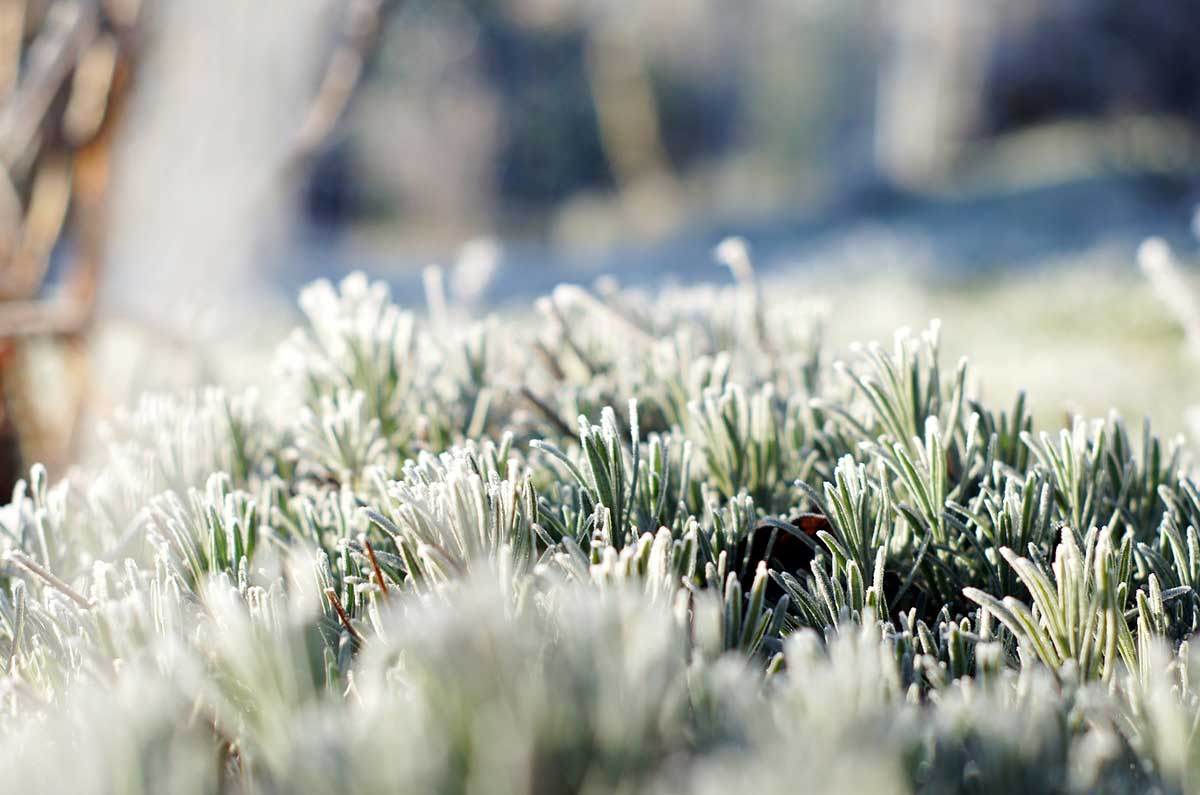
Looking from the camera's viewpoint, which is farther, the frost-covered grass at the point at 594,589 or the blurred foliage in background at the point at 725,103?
the blurred foliage in background at the point at 725,103

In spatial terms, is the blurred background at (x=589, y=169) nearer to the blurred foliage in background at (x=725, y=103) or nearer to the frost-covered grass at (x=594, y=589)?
the blurred foliage in background at (x=725, y=103)

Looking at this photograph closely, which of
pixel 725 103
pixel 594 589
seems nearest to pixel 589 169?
pixel 725 103

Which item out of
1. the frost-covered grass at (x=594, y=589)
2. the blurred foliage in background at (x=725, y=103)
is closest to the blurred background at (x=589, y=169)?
the blurred foliage in background at (x=725, y=103)

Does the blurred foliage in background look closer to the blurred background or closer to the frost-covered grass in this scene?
the blurred background

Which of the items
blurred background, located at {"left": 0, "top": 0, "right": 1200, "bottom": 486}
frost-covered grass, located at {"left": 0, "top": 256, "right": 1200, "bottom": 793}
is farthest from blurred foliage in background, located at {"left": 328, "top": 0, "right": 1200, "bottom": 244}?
frost-covered grass, located at {"left": 0, "top": 256, "right": 1200, "bottom": 793}

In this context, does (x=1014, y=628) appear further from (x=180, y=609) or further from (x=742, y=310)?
(x=742, y=310)

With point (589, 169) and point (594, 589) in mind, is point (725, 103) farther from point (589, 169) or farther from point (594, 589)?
point (594, 589)
